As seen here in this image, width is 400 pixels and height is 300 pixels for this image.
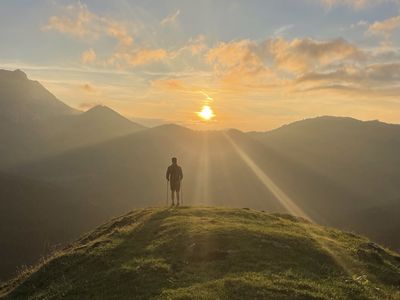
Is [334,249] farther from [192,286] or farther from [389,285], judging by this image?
[192,286]

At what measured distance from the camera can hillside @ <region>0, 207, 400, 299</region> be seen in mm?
16547

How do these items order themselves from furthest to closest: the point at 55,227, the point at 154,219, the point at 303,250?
1. the point at 55,227
2. the point at 154,219
3. the point at 303,250

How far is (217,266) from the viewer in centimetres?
1942

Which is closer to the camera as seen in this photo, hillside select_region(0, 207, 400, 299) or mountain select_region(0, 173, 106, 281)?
hillside select_region(0, 207, 400, 299)

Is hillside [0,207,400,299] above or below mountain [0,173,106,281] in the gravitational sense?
above

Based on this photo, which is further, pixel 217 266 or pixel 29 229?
pixel 29 229

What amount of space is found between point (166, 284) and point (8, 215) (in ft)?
599

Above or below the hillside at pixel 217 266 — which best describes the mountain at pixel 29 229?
below

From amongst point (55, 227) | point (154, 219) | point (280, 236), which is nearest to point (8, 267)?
point (55, 227)

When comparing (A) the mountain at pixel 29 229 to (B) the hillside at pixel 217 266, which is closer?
(B) the hillside at pixel 217 266

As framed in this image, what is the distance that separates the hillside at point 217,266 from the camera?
16547 mm

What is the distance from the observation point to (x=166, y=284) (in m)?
17.3

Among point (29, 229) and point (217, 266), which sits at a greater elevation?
point (217, 266)

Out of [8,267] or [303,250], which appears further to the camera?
[8,267]
